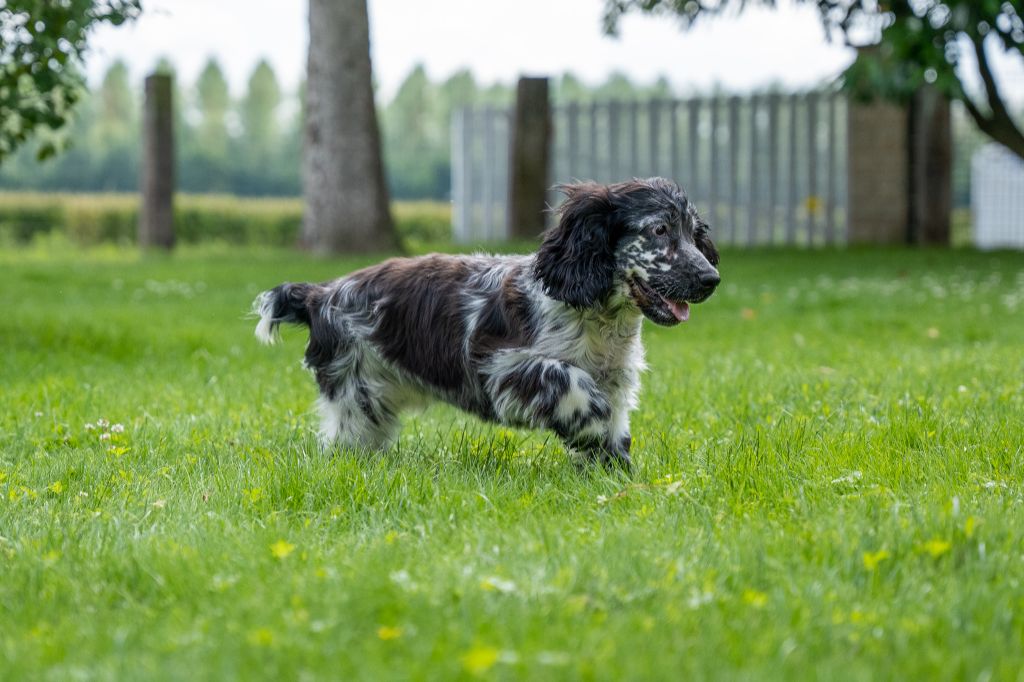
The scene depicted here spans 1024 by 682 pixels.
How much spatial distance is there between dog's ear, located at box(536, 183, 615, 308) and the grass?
0.73m

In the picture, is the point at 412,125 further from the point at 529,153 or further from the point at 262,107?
the point at 529,153

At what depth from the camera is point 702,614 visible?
10.1 feet

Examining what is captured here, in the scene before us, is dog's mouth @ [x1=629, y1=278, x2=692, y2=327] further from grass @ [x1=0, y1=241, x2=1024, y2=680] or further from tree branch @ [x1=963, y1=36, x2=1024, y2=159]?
tree branch @ [x1=963, y1=36, x2=1024, y2=159]

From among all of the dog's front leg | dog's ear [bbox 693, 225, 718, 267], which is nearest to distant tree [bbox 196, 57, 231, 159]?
dog's ear [bbox 693, 225, 718, 267]

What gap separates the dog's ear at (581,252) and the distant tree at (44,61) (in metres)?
4.15

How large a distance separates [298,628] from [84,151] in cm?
6205

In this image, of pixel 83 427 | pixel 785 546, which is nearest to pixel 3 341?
pixel 83 427

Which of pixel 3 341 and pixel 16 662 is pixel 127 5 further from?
pixel 16 662

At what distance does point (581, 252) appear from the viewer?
5.00 meters

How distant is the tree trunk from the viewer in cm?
1617

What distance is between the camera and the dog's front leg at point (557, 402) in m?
4.85

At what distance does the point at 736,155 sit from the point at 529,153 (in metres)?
4.02

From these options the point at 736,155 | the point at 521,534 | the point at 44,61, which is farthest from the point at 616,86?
the point at 521,534

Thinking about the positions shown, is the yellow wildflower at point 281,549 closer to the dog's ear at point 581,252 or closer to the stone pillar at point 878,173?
the dog's ear at point 581,252
